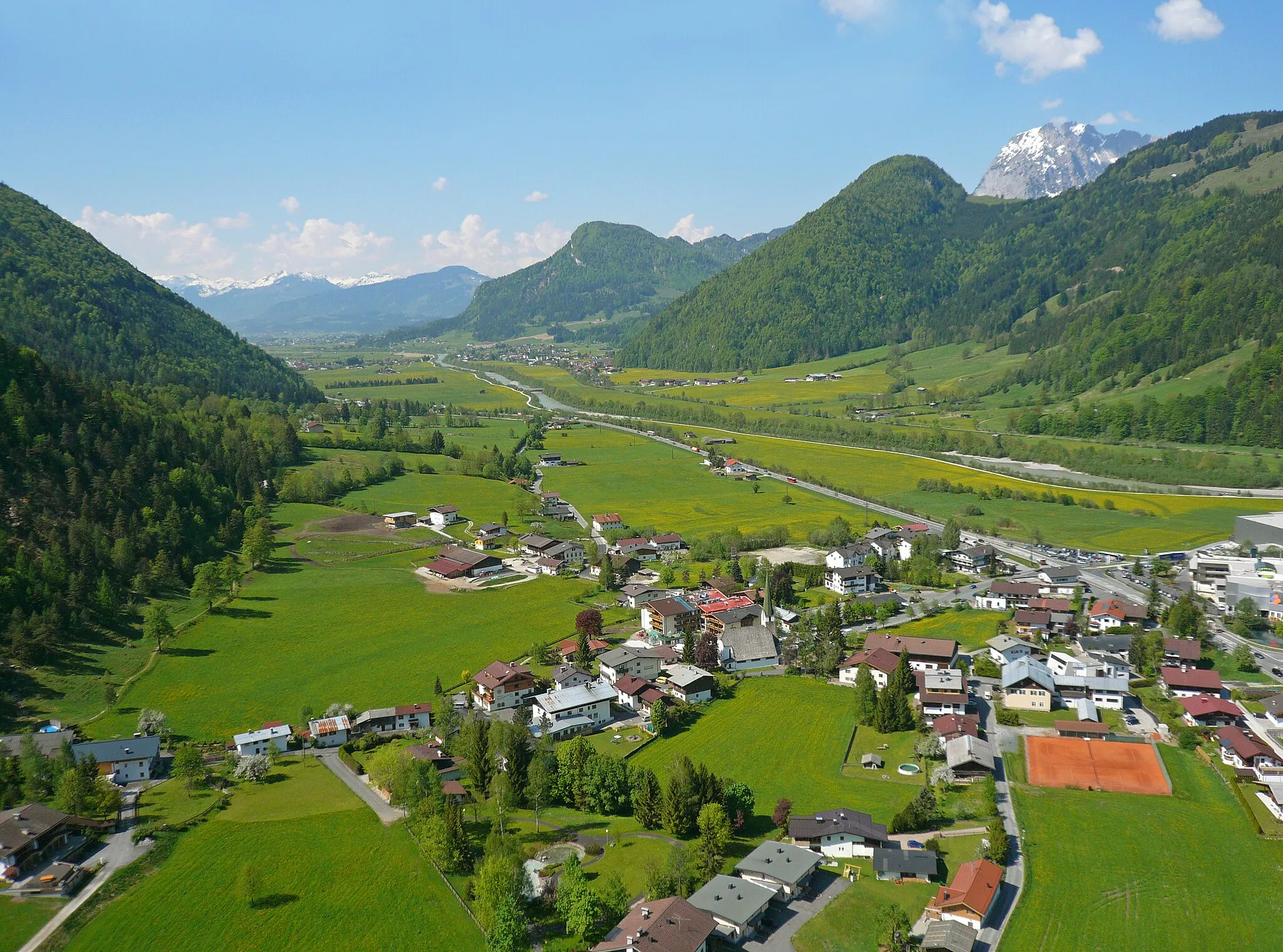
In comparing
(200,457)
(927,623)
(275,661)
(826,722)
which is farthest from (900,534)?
(200,457)

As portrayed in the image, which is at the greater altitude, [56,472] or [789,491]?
[56,472]

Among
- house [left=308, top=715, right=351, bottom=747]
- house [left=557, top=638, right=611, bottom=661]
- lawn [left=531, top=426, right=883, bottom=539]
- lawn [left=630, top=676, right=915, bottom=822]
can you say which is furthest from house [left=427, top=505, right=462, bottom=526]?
lawn [left=630, top=676, right=915, bottom=822]

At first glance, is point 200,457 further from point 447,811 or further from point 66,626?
point 447,811

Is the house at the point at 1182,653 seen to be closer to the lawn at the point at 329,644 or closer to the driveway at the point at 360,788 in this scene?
the lawn at the point at 329,644

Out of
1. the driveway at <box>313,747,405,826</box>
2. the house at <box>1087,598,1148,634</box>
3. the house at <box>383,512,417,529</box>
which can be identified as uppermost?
the house at <box>383,512,417,529</box>

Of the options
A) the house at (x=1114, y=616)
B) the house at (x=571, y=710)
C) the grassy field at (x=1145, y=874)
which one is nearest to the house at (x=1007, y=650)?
the house at (x=1114, y=616)

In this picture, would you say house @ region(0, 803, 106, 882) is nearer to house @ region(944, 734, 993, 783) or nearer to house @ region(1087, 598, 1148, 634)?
house @ region(944, 734, 993, 783)
